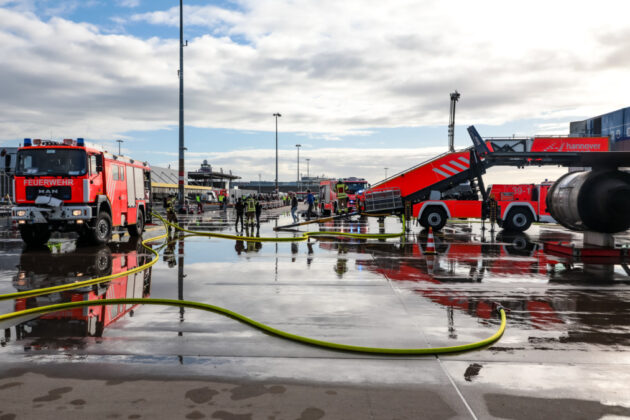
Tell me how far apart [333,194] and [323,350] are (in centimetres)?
2709

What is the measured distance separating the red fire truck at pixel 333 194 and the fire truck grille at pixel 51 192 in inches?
739

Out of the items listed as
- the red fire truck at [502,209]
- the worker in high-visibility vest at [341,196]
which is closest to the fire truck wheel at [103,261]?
the red fire truck at [502,209]

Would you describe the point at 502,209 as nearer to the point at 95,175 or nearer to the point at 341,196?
the point at 341,196

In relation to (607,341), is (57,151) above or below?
above

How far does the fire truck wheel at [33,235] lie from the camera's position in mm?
13805

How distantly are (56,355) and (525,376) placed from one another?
15.9ft

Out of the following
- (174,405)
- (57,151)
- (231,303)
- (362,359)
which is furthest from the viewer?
(57,151)

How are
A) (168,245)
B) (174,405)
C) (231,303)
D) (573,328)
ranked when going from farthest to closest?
(168,245), (231,303), (573,328), (174,405)

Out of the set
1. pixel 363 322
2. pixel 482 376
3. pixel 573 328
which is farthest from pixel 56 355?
pixel 573 328

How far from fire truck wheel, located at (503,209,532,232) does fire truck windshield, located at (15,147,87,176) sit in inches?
650

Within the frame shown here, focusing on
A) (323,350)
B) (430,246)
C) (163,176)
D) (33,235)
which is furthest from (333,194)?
(163,176)

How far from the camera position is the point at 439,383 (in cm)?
423

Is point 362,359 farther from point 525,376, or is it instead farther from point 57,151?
point 57,151

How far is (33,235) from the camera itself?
1402cm
